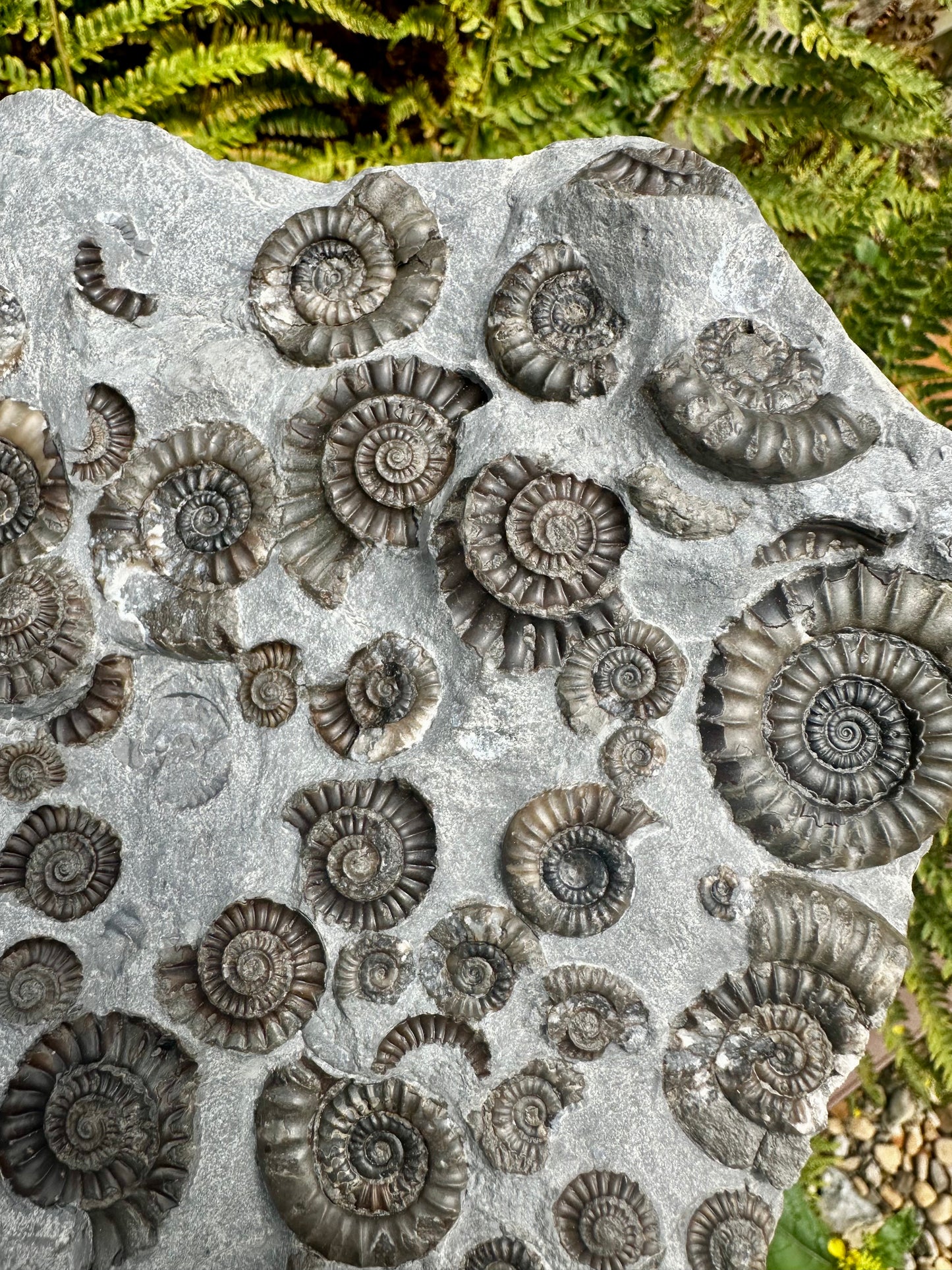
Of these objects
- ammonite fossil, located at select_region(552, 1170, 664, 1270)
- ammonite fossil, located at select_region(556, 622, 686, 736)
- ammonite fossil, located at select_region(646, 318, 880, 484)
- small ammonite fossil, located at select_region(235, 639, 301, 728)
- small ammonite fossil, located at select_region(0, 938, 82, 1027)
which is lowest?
small ammonite fossil, located at select_region(0, 938, 82, 1027)

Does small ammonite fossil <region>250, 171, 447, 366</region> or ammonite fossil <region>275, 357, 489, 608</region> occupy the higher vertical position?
small ammonite fossil <region>250, 171, 447, 366</region>

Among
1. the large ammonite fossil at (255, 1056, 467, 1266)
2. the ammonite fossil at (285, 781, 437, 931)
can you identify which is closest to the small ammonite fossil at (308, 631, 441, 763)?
the ammonite fossil at (285, 781, 437, 931)

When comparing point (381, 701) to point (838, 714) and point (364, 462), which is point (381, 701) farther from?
point (838, 714)

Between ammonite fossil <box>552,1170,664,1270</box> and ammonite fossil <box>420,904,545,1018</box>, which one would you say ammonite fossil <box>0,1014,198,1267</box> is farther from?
ammonite fossil <box>552,1170,664,1270</box>

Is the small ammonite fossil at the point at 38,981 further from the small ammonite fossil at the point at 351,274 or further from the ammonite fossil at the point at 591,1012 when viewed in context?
the small ammonite fossil at the point at 351,274

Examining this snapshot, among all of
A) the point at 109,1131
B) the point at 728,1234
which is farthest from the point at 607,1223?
the point at 109,1131

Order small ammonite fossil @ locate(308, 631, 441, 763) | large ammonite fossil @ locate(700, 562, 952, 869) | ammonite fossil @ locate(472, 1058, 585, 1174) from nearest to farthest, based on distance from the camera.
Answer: large ammonite fossil @ locate(700, 562, 952, 869) < ammonite fossil @ locate(472, 1058, 585, 1174) < small ammonite fossil @ locate(308, 631, 441, 763)

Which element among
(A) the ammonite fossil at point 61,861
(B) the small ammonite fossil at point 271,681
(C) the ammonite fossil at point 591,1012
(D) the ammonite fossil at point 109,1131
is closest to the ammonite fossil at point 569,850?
(C) the ammonite fossil at point 591,1012
